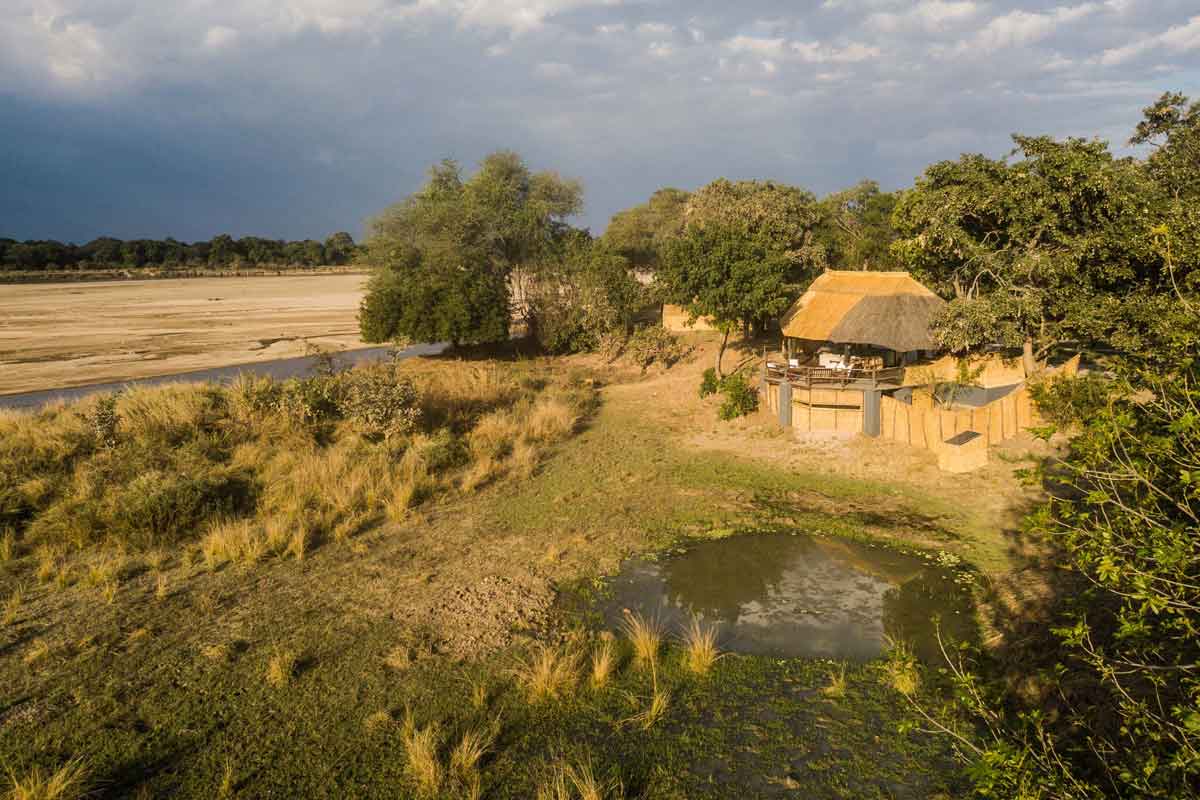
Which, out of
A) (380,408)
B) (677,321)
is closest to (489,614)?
(380,408)

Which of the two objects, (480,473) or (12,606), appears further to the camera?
(480,473)

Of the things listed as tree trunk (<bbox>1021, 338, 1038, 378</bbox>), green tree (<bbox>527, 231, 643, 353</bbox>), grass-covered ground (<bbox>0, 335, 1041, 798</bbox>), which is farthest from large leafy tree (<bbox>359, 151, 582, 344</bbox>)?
tree trunk (<bbox>1021, 338, 1038, 378</bbox>)

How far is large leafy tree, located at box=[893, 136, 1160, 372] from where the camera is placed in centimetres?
1584

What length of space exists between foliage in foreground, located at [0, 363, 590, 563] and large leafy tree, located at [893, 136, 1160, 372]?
11.9m

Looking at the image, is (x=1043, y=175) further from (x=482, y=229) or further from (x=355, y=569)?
(x=482, y=229)

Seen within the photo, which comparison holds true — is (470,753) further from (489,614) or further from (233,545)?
(233,545)

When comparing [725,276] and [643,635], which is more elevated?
[725,276]

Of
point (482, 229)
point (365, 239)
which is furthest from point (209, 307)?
point (482, 229)

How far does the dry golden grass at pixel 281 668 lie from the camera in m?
8.04

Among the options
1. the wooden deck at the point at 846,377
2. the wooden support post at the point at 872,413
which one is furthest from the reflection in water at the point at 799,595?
the wooden deck at the point at 846,377

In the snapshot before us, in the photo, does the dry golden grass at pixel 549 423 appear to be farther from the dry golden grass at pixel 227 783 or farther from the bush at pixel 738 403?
the dry golden grass at pixel 227 783

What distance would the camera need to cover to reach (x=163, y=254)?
102812mm

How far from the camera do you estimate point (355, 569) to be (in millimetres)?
11156

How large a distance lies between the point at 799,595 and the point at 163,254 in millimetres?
118756
